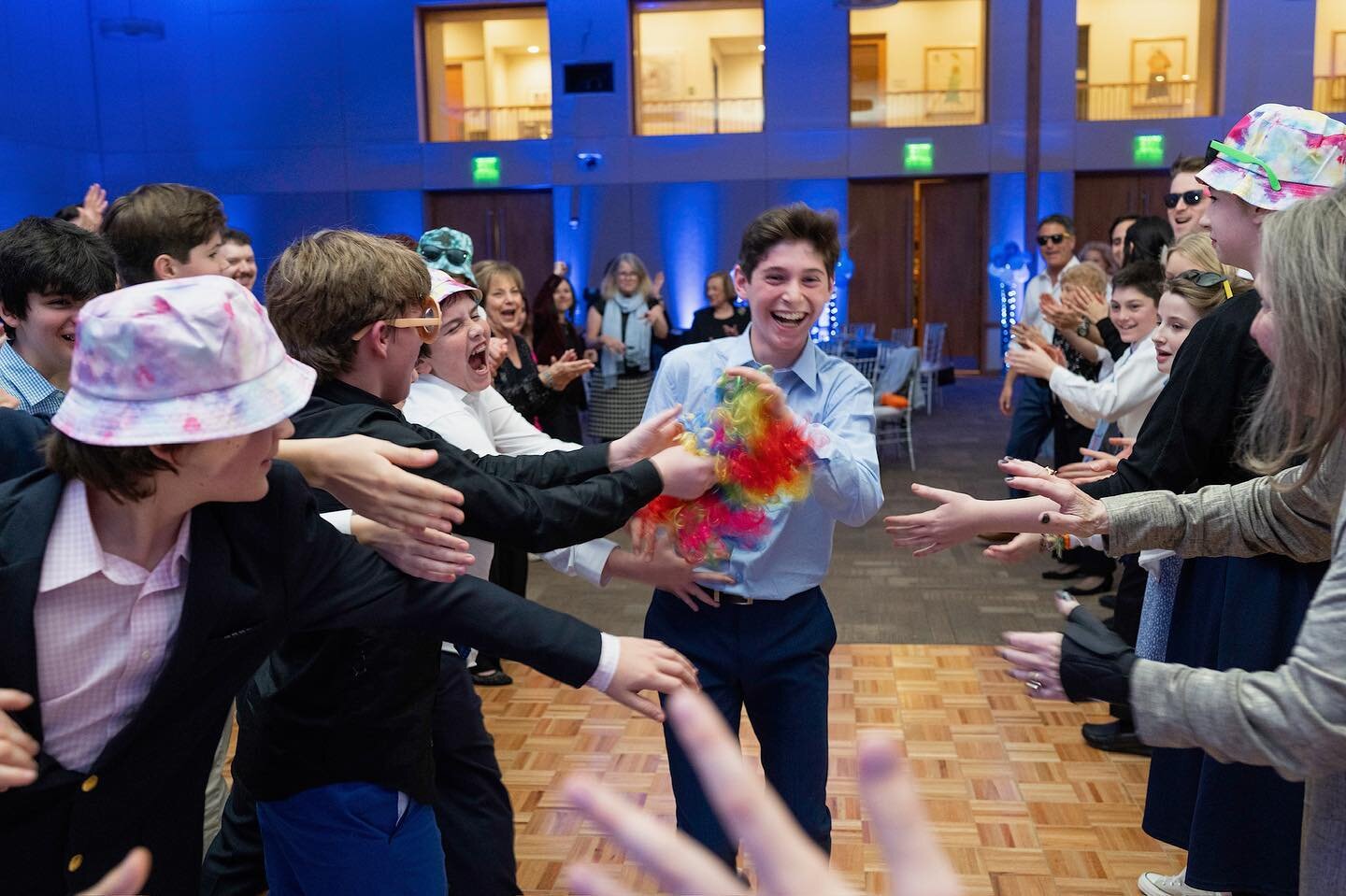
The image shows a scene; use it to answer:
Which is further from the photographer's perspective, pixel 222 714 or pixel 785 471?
pixel 785 471

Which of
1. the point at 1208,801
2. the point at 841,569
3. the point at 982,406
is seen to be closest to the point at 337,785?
the point at 1208,801

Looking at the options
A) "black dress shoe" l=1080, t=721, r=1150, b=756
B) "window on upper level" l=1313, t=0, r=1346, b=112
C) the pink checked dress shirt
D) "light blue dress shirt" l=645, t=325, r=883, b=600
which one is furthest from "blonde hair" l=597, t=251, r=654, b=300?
"window on upper level" l=1313, t=0, r=1346, b=112

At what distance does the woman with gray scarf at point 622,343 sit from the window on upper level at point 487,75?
668 cm

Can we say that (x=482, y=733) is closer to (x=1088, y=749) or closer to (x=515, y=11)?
(x=1088, y=749)

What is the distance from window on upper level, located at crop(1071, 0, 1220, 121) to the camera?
1466 cm

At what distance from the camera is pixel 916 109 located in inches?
594

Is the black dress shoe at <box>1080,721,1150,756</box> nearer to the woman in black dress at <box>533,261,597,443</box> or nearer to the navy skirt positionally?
the navy skirt

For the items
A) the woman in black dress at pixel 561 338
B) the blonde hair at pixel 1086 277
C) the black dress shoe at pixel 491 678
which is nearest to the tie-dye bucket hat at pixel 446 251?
the black dress shoe at pixel 491 678

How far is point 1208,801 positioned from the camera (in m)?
2.51

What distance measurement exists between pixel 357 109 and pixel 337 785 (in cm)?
1427

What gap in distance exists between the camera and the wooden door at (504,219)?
15242 mm

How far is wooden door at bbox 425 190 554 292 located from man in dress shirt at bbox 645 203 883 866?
513 inches

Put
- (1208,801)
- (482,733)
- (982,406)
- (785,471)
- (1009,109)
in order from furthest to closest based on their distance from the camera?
(1009,109) → (982,406) → (482,733) → (1208,801) → (785,471)

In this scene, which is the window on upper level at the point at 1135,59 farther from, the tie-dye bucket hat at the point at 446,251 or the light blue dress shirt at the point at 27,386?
the light blue dress shirt at the point at 27,386
